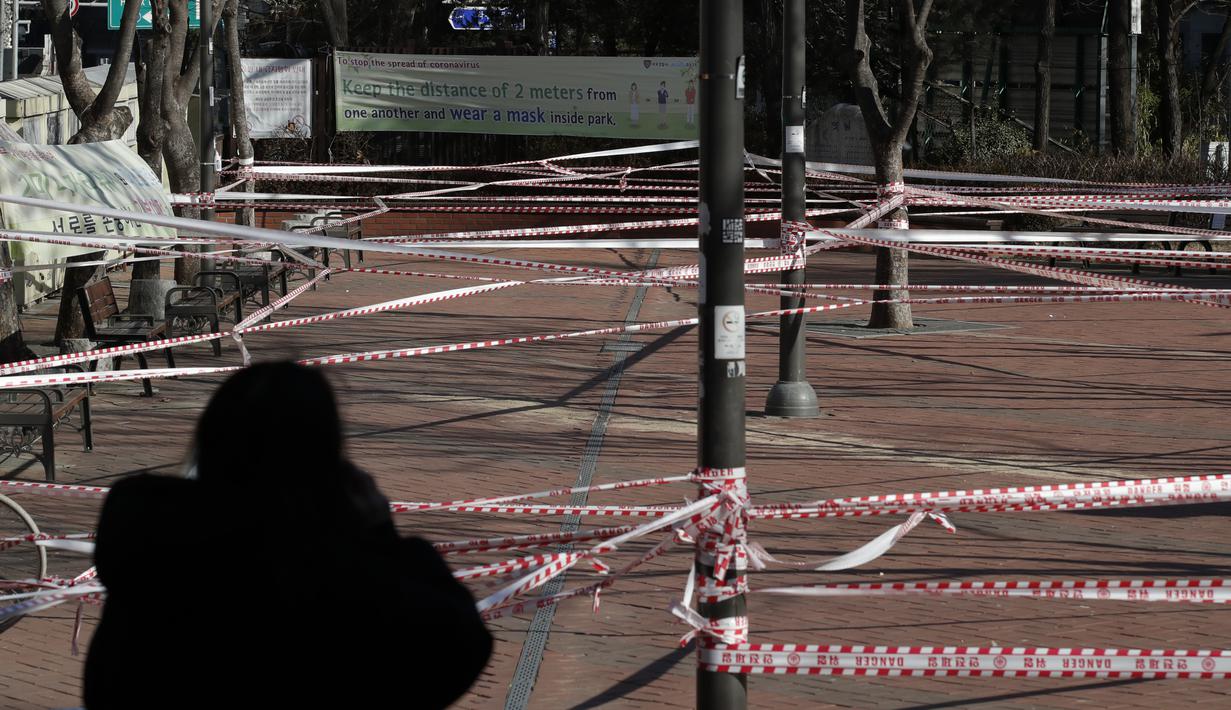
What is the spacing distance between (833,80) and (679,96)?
648 centimetres

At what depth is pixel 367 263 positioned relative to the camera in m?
21.6

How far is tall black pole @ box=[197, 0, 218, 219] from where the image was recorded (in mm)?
15914

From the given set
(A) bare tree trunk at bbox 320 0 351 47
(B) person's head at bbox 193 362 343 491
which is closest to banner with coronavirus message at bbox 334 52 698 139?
(A) bare tree trunk at bbox 320 0 351 47

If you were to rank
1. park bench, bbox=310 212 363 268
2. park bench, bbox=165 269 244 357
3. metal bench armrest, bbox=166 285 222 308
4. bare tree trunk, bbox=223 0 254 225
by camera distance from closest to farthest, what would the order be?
park bench, bbox=165 269 244 357, metal bench armrest, bbox=166 285 222 308, park bench, bbox=310 212 363 268, bare tree trunk, bbox=223 0 254 225

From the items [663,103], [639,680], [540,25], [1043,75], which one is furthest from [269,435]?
[540,25]

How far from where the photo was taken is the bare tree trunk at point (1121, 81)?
28891mm

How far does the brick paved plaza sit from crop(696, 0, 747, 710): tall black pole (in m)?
1.17

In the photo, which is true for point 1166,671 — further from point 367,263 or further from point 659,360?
point 367,263

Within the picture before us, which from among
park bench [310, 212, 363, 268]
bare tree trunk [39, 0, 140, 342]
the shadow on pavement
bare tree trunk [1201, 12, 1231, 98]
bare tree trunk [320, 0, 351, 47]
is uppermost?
bare tree trunk [320, 0, 351, 47]

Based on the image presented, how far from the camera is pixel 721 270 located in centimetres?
431

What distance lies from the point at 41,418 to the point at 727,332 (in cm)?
531

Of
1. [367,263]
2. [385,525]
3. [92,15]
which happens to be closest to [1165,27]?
[367,263]

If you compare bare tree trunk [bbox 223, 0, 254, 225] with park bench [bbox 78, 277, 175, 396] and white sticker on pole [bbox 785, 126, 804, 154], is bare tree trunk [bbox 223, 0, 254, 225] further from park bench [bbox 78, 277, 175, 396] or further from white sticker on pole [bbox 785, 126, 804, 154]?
white sticker on pole [bbox 785, 126, 804, 154]

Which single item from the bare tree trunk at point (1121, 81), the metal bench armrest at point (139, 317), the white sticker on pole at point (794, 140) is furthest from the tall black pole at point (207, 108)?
the bare tree trunk at point (1121, 81)
